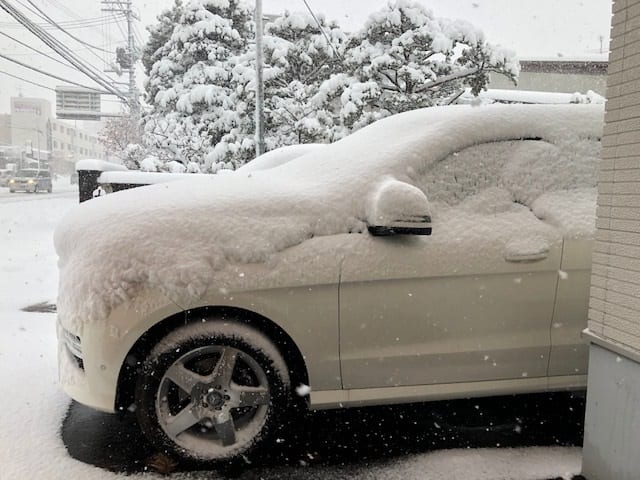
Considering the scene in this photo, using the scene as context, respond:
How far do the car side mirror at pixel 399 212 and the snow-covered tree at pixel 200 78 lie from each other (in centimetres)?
1405

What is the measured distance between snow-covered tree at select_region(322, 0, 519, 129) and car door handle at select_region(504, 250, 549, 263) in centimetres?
887

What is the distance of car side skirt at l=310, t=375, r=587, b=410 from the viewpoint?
8.25 feet

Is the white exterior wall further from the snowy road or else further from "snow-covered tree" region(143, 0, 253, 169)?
the snowy road

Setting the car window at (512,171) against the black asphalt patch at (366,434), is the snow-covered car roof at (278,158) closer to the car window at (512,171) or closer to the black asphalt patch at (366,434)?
the car window at (512,171)

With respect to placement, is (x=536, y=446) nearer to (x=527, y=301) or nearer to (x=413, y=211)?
(x=527, y=301)

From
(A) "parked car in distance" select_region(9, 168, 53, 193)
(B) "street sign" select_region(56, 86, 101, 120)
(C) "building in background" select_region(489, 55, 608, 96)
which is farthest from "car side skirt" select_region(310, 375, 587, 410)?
(B) "street sign" select_region(56, 86, 101, 120)

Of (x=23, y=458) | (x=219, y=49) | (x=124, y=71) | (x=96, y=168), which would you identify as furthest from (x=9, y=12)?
(x=124, y=71)

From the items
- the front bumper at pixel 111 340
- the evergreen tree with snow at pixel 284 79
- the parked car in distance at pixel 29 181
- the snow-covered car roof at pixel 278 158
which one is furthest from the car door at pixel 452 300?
the parked car in distance at pixel 29 181

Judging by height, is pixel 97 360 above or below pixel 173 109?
below

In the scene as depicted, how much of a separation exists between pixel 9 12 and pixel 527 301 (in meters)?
12.2

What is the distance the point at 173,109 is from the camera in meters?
18.6

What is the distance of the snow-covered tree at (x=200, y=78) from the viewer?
16.5 meters

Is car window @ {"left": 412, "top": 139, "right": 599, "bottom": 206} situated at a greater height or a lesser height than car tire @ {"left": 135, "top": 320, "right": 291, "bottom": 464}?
greater

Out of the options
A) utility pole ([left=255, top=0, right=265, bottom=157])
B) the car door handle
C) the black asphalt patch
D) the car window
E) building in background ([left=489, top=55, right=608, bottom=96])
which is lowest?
the black asphalt patch
